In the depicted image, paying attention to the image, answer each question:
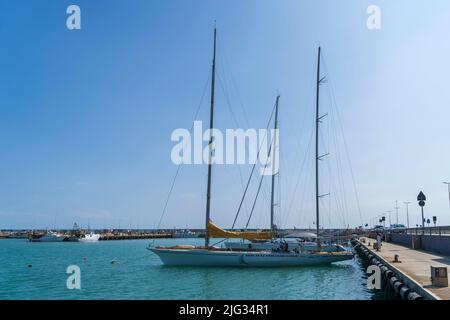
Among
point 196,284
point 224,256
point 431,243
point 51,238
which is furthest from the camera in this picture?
point 51,238

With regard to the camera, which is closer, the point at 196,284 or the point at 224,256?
the point at 196,284

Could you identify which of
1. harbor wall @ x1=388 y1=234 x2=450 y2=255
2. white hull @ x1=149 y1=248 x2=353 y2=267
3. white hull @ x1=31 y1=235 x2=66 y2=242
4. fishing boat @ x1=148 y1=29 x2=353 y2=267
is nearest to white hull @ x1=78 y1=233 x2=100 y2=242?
white hull @ x1=31 y1=235 x2=66 y2=242

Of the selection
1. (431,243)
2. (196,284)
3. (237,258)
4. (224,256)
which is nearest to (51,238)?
(224,256)

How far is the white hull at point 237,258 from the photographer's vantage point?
3528 centimetres

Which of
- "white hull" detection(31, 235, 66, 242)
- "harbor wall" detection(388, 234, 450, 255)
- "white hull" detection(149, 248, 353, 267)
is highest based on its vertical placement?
"harbor wall" detection(388, 234, 450, 255)

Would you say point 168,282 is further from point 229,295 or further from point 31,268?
point 31,268

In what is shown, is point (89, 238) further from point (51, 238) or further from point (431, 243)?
point (431, 243)

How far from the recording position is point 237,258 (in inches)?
1404

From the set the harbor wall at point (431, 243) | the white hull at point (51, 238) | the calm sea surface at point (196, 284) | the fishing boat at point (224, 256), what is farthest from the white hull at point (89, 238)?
the harbor wall at point (431, 243)

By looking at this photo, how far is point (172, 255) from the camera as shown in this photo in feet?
118

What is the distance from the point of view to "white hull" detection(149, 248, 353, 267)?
116 ft

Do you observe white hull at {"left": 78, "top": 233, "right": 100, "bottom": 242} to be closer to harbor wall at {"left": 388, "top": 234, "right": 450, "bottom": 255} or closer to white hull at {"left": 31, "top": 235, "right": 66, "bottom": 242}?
white hull at {"left": 31, "top": 235, "right": 66, "bottom": 242}
